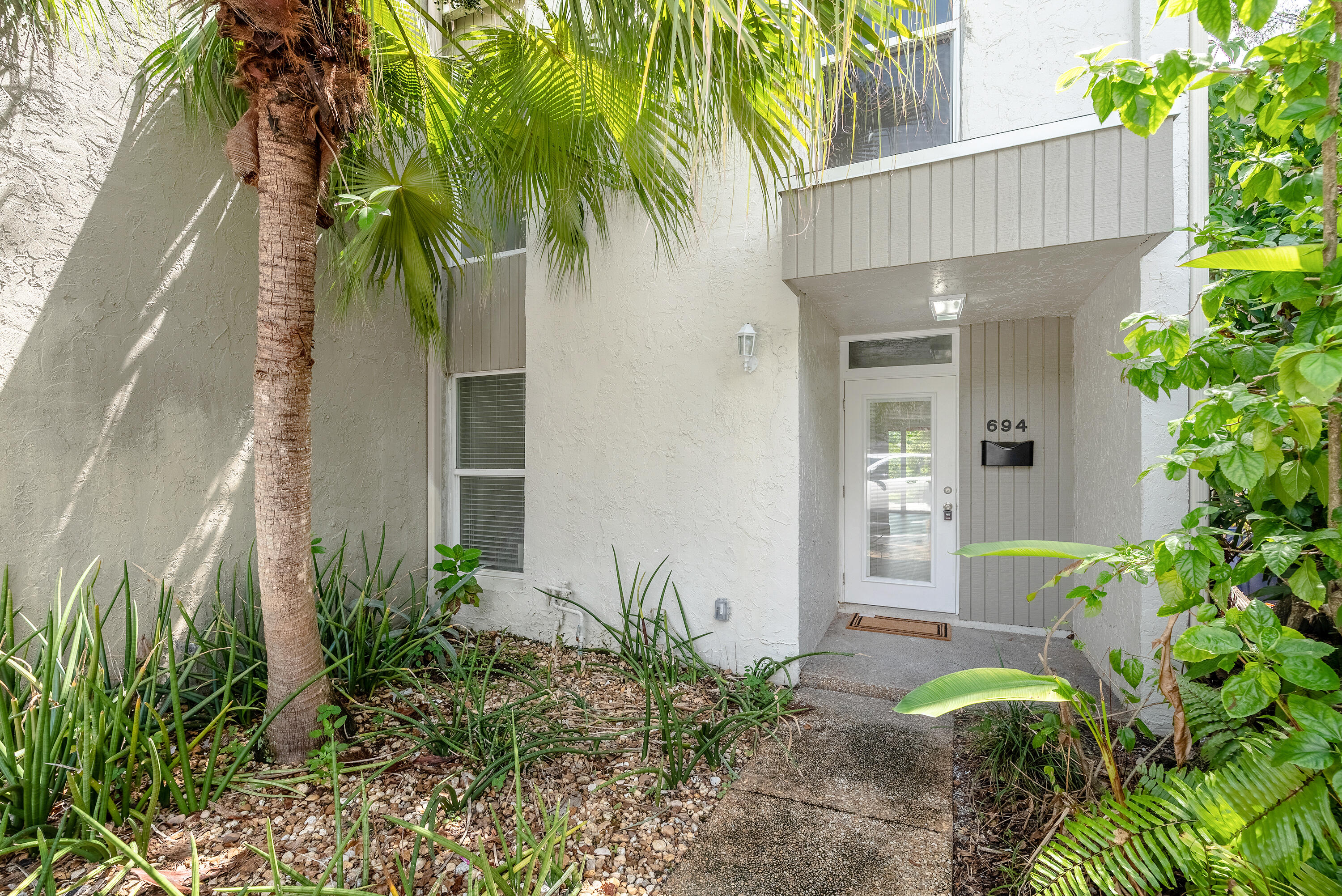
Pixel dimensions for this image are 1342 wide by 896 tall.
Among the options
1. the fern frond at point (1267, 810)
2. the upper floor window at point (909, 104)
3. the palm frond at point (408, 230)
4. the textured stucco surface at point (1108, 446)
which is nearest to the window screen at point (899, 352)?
the textured stucco surface at point (1108, 446)

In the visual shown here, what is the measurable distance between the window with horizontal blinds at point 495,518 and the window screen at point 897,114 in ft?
11.1

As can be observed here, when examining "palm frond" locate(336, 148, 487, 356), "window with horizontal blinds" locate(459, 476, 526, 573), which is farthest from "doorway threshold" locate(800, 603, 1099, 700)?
"palm frond" locate(336, 148, 487, 356)

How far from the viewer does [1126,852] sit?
5.54 ft

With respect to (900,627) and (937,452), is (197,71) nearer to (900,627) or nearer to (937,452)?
(937,452)

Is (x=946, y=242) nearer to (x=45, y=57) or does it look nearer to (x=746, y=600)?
(x=746, y=600)

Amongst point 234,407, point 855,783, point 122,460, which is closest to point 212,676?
point 122,460

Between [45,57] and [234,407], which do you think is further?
[234,407]

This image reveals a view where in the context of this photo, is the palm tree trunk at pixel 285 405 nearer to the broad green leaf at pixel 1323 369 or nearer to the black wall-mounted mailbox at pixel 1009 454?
the broad green leaf at pixel 1323 369

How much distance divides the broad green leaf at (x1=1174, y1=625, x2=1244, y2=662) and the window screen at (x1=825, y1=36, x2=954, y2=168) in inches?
110

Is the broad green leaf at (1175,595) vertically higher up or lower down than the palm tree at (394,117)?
lower down

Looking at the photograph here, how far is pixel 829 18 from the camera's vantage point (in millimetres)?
2305

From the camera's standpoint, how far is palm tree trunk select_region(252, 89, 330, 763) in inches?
99.7

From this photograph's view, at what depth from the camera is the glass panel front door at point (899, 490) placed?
4.98m

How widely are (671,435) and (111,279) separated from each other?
130 inches
